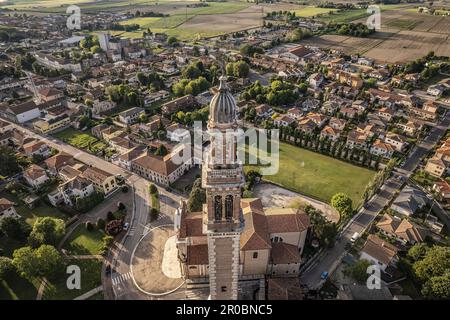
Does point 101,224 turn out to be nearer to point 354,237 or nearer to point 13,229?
point 13,229

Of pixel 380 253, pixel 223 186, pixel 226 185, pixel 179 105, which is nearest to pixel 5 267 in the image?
pixel 223 186

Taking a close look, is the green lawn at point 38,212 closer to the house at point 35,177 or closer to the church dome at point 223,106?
the house at point 35,177

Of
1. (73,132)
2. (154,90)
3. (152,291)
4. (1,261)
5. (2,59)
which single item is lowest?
(152,291)

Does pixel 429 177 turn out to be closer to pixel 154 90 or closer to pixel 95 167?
pixel 95 167

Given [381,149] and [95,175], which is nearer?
[95,175]

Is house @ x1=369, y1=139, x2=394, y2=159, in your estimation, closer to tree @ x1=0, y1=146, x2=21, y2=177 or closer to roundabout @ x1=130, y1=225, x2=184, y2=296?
roundabout @ x1=130, y1=225, x2=184, y2=296

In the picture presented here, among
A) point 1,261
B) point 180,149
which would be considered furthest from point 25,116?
point 1,261
